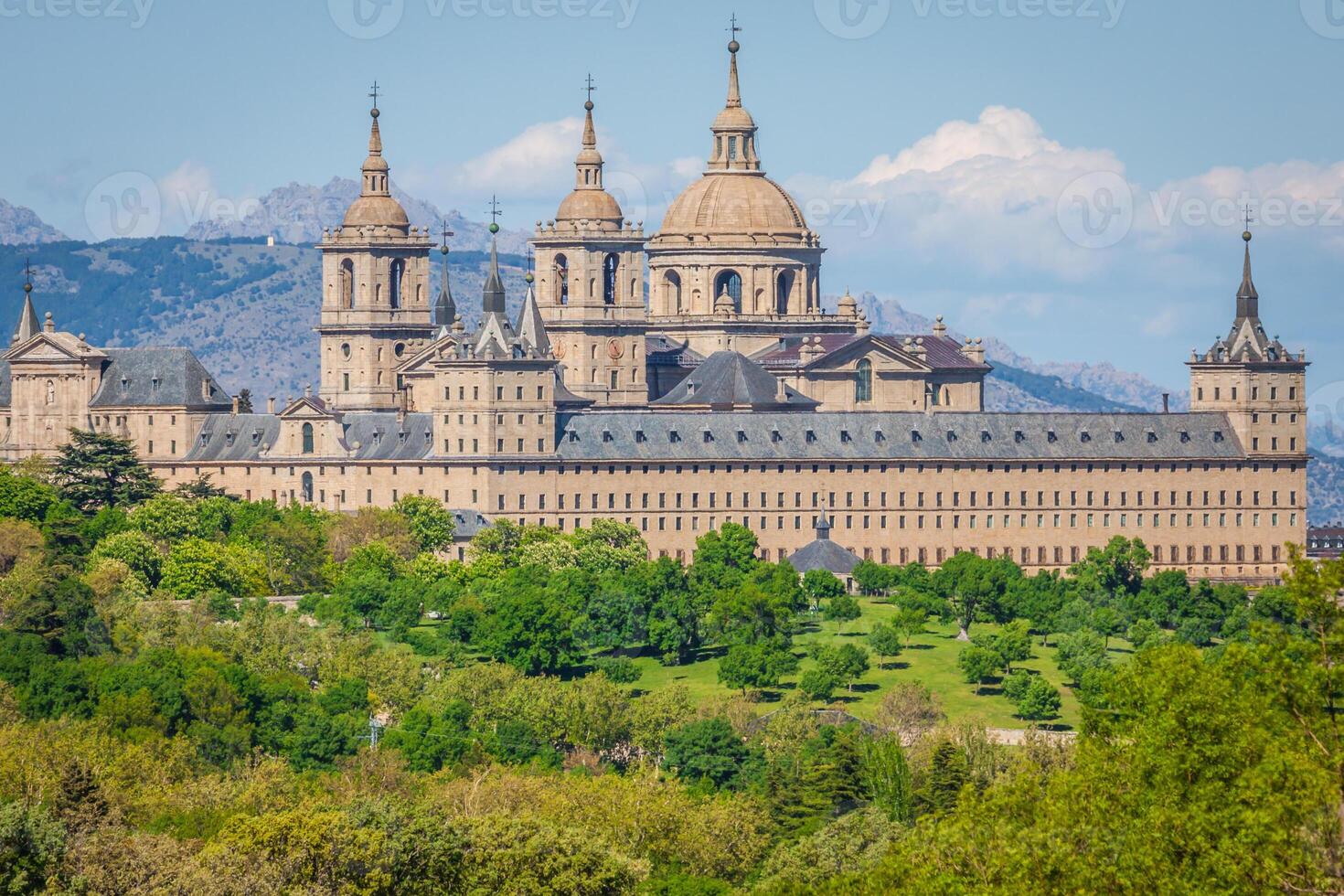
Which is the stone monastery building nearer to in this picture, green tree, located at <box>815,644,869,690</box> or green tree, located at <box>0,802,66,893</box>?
green tree, located at <box>815,644,869,690</box>

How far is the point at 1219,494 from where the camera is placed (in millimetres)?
184125

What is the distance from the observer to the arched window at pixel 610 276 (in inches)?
7549

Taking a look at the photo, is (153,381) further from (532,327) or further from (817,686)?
(817,686)

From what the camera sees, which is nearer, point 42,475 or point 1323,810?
point 1323,810

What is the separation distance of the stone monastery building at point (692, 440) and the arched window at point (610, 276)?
0.64 feet

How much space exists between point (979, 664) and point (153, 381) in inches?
2335

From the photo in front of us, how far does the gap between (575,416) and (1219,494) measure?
1326 inches

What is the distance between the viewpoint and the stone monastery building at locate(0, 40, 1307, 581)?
17575 cm

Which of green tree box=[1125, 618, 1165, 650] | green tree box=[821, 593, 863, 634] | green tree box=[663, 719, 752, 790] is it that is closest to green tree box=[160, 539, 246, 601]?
green tree box=[821, 593, 863, 634]

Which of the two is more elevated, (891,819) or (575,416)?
(575,416)

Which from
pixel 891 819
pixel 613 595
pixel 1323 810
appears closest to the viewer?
pixel 1323 810

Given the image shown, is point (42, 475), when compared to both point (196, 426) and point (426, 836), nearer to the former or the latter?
point (196, 426)

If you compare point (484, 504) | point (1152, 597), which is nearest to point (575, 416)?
point (484, 504)

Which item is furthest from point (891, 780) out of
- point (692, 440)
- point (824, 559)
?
point (692, 440)
